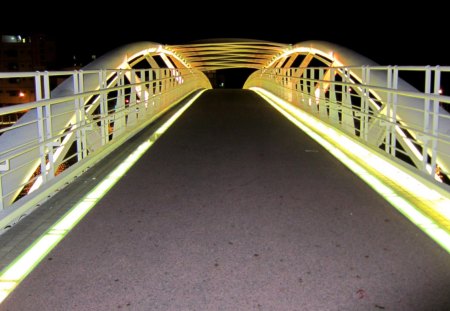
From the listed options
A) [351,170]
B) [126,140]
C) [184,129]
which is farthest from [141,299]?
[184,129]

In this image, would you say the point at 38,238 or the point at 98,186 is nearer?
the point at 38,238

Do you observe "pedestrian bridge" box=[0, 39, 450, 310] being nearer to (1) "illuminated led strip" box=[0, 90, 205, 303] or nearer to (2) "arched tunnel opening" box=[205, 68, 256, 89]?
(1) "illuminated led strip" box=[0, 90, 205, 303]

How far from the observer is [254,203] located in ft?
20.1

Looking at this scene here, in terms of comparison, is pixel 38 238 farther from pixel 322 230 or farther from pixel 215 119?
pixel 215 119

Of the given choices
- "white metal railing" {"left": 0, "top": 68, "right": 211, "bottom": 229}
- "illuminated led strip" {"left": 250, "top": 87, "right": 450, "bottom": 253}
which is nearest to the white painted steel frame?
"white metal railing" {"left": 0, "top": 68, "right": 211, "bottom": 229}

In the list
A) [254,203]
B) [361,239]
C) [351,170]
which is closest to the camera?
[361,239]

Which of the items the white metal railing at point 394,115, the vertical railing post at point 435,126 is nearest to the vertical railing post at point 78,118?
the white metal railing at point 394,115

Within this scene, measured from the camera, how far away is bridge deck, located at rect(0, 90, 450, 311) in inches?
142

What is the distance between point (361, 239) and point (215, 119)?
11709 millimetres

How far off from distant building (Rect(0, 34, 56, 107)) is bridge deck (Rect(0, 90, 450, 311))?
4132 inches

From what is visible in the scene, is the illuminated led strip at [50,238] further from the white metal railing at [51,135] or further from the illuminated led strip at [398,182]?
the illuminated led strip at [398,182]

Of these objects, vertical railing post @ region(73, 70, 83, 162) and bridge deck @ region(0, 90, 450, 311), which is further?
vertical railing post @ region(73, 70, 83, 162)

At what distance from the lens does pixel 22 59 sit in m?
120

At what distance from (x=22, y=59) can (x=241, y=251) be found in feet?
409
